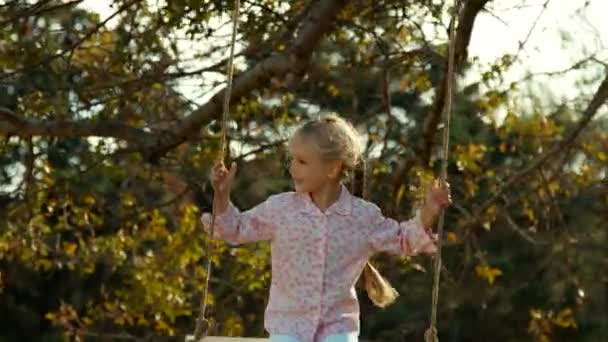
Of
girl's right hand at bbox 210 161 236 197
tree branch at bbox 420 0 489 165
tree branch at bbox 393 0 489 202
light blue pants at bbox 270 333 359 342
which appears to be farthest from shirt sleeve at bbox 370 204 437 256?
tree branch at bbox 420 0 489 165

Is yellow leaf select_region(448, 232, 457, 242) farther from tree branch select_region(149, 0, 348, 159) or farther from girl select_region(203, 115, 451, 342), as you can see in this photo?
girl select_region(203, 115, 451, 342)

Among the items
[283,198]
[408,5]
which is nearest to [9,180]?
[408,5]

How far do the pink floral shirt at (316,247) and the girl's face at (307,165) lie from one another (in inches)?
2.9

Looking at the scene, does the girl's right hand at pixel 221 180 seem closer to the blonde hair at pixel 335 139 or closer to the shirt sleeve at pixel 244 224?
the shirt sleeve at pixel 244 224

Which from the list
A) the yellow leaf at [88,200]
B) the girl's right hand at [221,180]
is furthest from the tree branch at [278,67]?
the girl's right hand at [221,180]

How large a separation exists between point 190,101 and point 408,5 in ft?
4.74

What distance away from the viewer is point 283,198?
20.6 ft

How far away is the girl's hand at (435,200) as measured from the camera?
6074 millimetres

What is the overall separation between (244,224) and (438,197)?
2.06 ft

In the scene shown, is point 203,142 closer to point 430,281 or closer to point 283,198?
point 283,198

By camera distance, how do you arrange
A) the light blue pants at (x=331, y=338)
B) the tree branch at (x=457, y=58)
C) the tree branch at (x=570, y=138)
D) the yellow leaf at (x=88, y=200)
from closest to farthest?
the light blue pants at (x=331, y=338) < the tree branch at (x=457, y=58) < the tree branch at (x=570, y=138) < the yellow leaf at (x=88, y=200)

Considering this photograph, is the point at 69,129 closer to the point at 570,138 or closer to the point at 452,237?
the point at 570,138

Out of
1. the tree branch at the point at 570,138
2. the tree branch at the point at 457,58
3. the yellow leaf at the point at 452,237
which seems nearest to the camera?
the tree branch at the point at 457,58

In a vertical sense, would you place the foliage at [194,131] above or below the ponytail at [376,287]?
above
